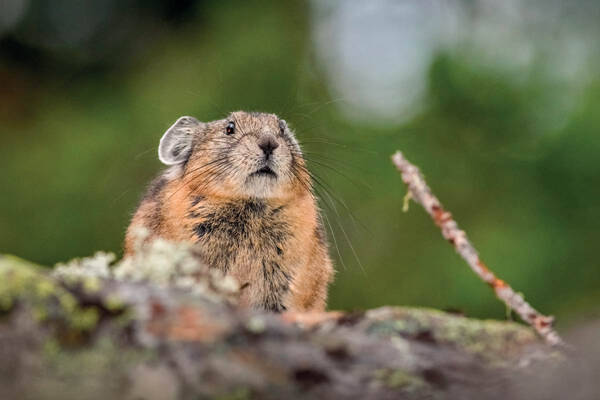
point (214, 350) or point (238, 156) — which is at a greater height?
point (238, 156)

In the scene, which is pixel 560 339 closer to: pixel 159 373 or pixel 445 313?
pixel 445 313

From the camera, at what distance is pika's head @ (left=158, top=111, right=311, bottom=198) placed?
773cm

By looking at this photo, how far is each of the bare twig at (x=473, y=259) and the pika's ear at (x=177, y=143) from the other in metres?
4.45

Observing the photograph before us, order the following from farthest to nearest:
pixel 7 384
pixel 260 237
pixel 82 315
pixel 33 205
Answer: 1. pixel 33 205
2. pixel 260 237
3. pixel 82 315
4. pixel 7 384

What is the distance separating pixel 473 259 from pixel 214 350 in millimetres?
1684

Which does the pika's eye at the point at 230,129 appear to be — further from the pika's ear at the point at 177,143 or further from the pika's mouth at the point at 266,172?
the pika's mouth at the point at 266,172

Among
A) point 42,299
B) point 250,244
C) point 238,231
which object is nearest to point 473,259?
point 42,299

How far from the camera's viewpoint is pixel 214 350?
312 centimetres

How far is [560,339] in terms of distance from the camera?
140 inches

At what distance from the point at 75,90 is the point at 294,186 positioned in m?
6.72

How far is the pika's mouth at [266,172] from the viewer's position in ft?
25.5

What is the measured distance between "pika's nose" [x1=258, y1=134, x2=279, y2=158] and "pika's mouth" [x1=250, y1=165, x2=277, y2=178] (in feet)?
0.50

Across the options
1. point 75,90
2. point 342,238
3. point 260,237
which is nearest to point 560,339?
point 260,237

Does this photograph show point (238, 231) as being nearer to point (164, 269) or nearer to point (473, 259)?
point (164, 269)
